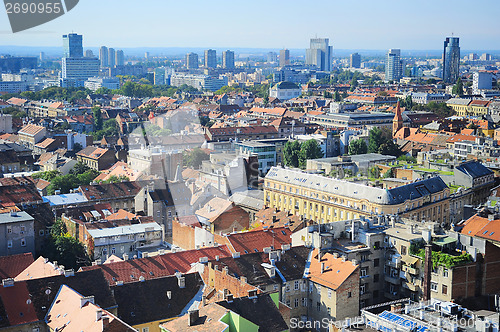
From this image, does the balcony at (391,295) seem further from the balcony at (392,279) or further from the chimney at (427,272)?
the chimney at (427,272)

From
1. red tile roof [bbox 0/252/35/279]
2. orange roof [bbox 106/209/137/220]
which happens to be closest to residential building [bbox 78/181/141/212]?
orange roof [bbox 106/209/137/220]

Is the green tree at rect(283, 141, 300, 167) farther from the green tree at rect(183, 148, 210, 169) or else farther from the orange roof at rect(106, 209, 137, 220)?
the orange roof at rect(106, 209, 137, 220)

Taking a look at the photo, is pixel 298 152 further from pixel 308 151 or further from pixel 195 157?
pixel 195 157

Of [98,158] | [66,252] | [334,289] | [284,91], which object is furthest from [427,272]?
[284,91]

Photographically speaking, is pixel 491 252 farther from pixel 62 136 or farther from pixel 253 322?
pixel 62 136

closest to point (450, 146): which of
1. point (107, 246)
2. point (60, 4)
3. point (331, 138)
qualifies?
point (331, 138)
